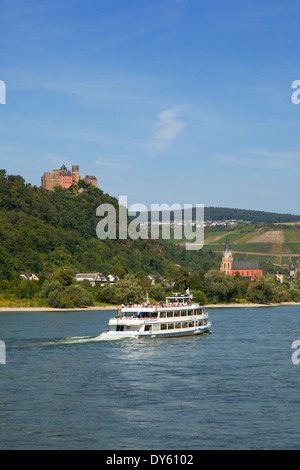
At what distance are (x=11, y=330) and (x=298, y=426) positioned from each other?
50349 millimetres

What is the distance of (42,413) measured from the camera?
36.9m

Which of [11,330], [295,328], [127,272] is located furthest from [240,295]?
[11,330]

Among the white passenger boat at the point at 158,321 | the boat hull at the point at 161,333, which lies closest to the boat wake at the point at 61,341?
the boat hull at the point at 161,333

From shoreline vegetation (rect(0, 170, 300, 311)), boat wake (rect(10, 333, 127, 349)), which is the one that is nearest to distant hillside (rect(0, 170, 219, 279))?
shoreline vegetation (rect(0, 170, 300, 311))

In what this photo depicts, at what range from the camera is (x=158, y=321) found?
72.7 metres

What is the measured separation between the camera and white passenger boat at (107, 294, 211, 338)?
70.8 m

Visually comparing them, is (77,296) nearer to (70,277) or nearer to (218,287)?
(70,277)

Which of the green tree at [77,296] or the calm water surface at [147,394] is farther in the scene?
the green tree at [77,296]

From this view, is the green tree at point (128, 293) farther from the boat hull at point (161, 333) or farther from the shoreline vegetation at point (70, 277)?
the boat hull at point (161, 333)

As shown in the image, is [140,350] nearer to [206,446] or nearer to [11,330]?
[11,330]

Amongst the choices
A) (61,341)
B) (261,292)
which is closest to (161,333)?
(61,341)

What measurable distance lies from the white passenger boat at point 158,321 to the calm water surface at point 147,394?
92.3 inches

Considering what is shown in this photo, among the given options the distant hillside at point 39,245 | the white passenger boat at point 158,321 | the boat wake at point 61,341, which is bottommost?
the boat wake at point 61,341

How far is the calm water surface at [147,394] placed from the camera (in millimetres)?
32469
